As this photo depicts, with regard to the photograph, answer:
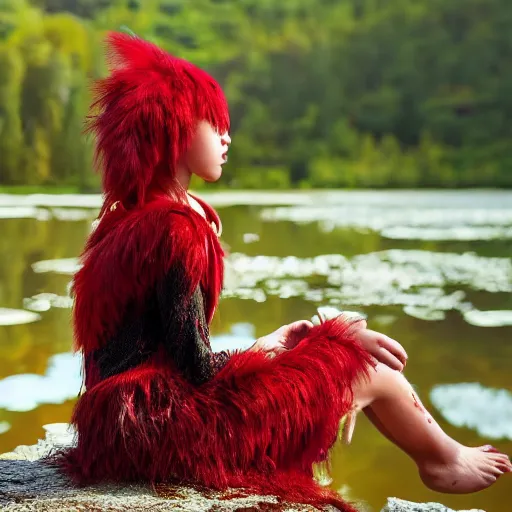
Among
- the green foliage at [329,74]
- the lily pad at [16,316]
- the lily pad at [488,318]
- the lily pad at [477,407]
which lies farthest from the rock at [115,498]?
the green foliage at [329,74]

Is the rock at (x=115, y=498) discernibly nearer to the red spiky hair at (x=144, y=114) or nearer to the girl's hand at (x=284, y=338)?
the girl's hand at (x=284, y=338)

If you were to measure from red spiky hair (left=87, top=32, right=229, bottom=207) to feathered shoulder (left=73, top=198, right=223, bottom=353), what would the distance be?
0.10ft

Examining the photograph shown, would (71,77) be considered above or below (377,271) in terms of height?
above

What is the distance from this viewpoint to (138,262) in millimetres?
819

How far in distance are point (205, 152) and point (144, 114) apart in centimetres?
8

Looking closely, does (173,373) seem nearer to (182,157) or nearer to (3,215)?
(182,157)

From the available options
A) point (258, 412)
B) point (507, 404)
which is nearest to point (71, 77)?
point (507, 404)

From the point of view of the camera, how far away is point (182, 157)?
0.90 meters

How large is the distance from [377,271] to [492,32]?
36.4 feet

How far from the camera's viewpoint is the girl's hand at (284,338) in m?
0.88

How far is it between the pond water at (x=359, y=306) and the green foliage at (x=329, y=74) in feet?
21.5

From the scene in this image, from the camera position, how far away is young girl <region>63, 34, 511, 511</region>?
0.81 metres

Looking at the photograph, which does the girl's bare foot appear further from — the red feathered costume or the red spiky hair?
the red spiky hair

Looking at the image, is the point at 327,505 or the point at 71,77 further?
the point at 71,77
